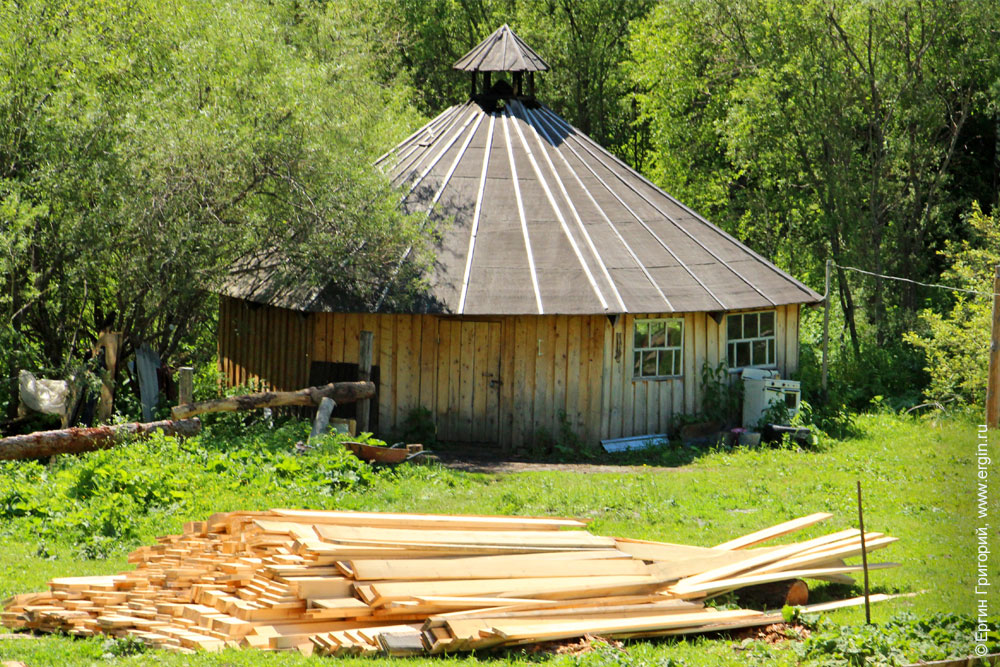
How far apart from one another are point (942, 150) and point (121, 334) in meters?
19.3

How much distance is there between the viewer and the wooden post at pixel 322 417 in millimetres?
14000

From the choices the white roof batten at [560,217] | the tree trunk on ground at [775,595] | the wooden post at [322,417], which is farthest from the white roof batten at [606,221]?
the tree trunk on ground at [775,595]

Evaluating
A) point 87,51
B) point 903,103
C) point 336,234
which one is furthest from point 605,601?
point 903,103

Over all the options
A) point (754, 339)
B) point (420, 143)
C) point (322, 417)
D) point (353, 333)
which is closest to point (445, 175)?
point (420, 143)

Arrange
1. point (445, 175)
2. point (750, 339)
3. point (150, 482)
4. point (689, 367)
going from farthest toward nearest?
point (445, 175) → point (750, 339) → point (689, 367) → point (150, 482)

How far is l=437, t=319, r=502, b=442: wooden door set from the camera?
53.9 feet

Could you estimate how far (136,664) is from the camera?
7.06 metres

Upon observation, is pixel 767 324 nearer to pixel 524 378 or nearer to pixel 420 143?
pixel 524 378

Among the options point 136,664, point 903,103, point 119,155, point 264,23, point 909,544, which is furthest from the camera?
point 903,103

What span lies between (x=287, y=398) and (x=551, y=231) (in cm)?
555

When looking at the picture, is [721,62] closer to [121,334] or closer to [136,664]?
[121,334]

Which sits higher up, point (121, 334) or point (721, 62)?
point (721, 62)

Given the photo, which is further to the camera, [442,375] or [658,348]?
[658,348]

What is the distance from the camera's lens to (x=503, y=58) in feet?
65.1
